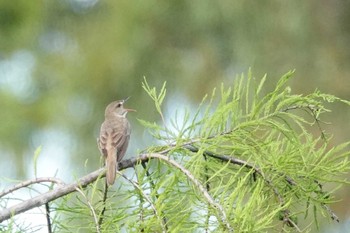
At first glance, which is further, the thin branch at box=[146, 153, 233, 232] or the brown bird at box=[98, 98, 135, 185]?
the brown bird at box=[98, 98, 135, 185]

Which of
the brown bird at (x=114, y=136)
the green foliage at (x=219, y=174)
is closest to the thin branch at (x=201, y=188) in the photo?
the green foliage at (x=219, y=174)

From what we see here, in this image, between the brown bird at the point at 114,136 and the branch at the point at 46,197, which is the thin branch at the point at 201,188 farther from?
the brown bird at the point at 114,136

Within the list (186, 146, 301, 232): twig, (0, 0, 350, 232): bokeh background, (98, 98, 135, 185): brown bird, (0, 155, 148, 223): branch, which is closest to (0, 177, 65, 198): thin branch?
(0, 155, 148, 223): branch

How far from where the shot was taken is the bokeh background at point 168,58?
5.04 m

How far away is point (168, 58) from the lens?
5379 mm

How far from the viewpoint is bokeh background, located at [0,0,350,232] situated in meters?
5.04

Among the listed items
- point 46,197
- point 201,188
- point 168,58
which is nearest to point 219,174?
point 201,188

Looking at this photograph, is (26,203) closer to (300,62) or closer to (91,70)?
(300,62)

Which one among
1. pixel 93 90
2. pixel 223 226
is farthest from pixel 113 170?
pixel 93 90

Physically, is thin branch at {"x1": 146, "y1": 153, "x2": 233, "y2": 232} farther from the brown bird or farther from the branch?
the brown bird

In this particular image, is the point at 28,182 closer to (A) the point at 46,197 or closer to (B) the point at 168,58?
(A) the point at 46,197

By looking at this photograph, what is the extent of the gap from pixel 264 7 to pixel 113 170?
3.89m

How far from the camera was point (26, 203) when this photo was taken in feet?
4.31

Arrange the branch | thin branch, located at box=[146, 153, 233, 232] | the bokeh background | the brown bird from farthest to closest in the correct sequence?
1. the bokeh background
2. the brown bird
3. the branch
4. thin branch, located at box=[146, 153, 233, 232]
